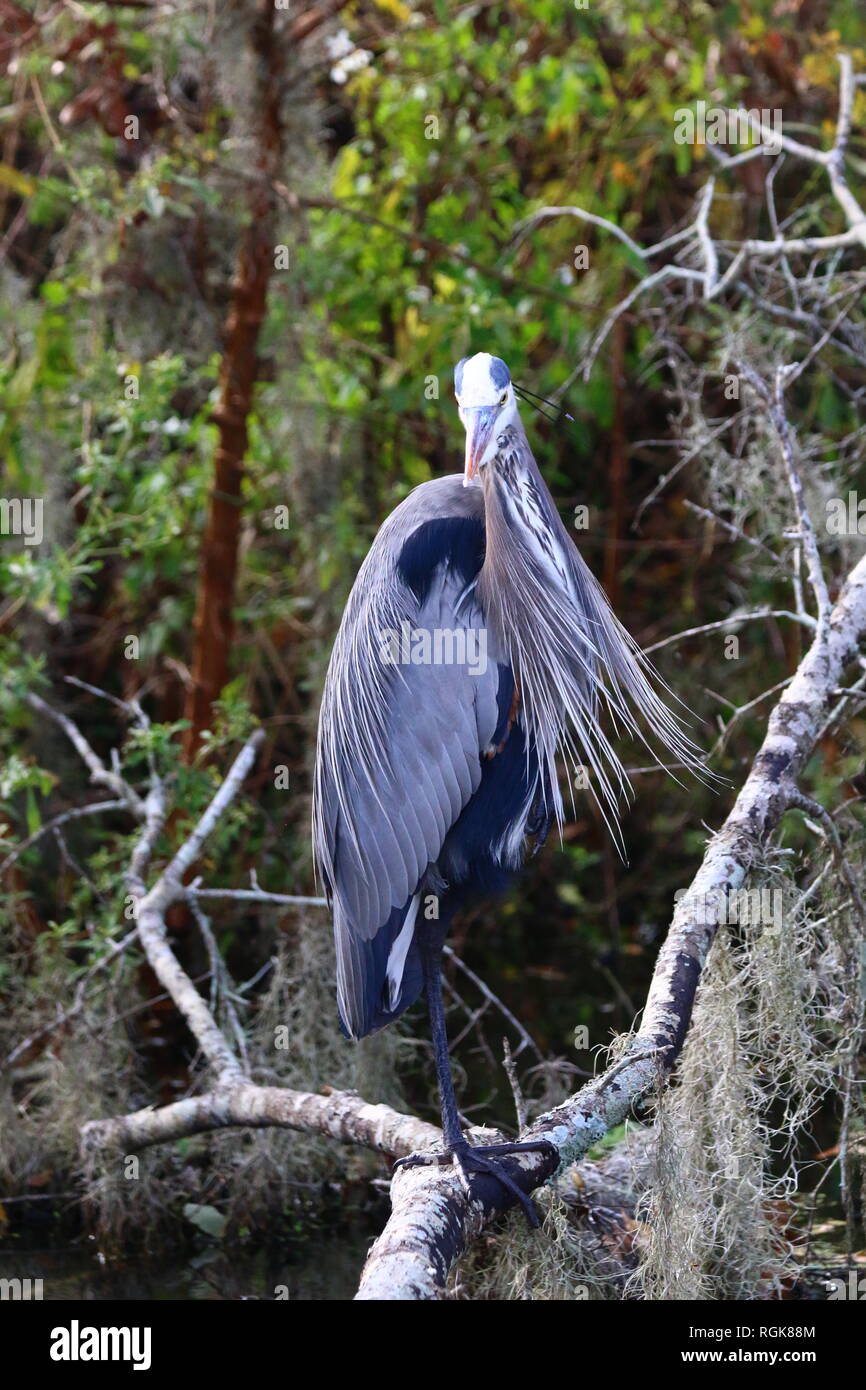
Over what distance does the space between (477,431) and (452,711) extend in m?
0.60

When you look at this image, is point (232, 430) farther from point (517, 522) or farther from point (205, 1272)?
point (205, 1272)

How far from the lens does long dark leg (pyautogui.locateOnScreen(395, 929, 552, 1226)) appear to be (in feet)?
9.20

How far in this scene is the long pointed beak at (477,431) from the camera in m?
2.88

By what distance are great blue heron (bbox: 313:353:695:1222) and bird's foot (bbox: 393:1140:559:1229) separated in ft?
0.37

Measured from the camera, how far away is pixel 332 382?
6164 millimetres

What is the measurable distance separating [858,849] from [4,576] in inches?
140

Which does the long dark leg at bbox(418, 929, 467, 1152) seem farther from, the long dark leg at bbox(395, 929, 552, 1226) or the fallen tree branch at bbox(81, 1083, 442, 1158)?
the fallen tree branch at bbox(81, 1083, 442, 1158)

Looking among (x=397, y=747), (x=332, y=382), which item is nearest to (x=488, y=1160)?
(x=397, y=747)

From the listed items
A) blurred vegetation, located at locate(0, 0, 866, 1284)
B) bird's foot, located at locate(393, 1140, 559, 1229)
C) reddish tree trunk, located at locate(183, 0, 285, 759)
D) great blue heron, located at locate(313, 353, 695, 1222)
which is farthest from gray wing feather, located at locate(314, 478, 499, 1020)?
reddish tree trunk, located at locate(183, 0, 285, 759)

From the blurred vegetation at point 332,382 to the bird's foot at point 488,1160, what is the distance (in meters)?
1.96

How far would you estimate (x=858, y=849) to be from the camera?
3711 millimetres

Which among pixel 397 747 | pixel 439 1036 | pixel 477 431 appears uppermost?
pixel 477 431

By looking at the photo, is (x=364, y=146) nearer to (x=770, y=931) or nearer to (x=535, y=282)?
(x=535, y=282)

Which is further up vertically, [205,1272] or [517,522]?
[517,522]
